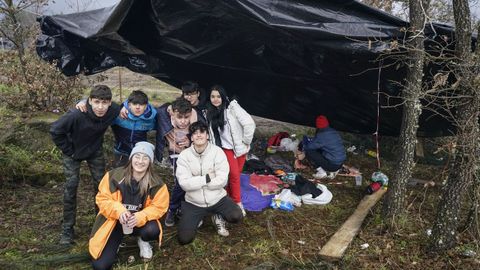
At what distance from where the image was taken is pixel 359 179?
534cm

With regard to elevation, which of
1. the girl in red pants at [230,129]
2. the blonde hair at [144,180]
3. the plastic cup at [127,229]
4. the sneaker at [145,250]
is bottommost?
the sneaker at [145,250]

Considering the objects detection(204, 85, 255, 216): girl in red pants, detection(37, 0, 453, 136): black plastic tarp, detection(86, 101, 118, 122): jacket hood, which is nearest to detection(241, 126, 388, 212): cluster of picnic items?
detection(204, 85, 255, 216): girl in red pants

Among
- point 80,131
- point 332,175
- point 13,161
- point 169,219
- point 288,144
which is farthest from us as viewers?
point 288,144

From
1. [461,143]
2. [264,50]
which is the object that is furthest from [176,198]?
[461,143]

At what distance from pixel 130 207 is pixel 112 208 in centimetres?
18

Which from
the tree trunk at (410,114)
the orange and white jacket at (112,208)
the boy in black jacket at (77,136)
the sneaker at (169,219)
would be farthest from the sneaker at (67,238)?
the tree trunk at (410,114)

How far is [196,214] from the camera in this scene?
3.86m

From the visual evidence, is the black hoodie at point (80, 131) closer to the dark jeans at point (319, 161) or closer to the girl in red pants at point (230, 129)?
the girl in red pants at point (230, 129)

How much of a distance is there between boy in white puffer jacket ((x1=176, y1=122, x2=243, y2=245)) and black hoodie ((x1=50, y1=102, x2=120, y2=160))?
2.62ft

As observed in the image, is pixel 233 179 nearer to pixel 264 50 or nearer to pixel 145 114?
pixel 145 114

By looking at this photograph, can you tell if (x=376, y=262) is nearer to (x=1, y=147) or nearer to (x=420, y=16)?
(x=420, y=16)

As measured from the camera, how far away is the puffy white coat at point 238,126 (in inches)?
171

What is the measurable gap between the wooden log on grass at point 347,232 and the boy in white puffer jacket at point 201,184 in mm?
901

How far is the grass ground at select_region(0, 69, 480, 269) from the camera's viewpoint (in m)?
3.38
